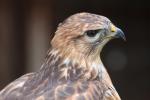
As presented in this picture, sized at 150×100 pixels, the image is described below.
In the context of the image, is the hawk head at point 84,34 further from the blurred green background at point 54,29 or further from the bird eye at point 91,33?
the blurred green background at point 54,29

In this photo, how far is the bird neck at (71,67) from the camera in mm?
6281

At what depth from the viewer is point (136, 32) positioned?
10.6 metres

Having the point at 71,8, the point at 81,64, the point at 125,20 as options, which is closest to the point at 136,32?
the point at 125,20

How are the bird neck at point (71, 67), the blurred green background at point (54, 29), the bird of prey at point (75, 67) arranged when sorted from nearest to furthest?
the bird of prey at point (75, 67) < the bird neck at point (71, 67) < the blurred green background at point (54, 29)

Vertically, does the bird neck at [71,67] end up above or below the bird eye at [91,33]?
below

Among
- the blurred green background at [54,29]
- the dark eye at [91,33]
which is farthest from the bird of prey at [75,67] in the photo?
the blurred green background at [54,29]

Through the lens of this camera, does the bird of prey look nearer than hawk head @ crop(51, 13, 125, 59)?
Yes

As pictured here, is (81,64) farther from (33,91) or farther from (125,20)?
(125,20)

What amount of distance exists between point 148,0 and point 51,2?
1.20 m

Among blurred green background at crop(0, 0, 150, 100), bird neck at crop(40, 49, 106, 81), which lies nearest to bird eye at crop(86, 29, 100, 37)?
bird neck at crop(40, 49, 106, 81)

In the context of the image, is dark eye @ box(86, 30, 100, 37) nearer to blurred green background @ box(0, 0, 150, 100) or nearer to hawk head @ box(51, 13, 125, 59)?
hawk head @ box(51, 13, 125, 59)

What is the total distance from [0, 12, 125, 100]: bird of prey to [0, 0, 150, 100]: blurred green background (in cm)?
371

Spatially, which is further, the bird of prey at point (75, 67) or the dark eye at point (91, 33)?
the dark eye at point (91, 33)

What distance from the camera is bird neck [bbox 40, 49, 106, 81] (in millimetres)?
6281
